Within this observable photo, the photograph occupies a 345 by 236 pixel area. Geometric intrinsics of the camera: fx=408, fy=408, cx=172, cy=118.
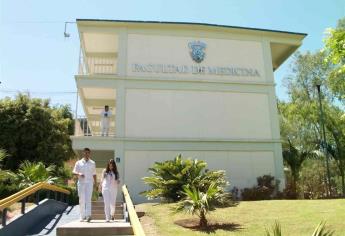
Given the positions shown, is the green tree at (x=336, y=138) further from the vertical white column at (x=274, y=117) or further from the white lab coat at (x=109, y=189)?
the white lab coat at (x=109, y=189)

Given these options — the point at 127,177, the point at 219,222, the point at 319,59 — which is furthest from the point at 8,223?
the point at 319,59

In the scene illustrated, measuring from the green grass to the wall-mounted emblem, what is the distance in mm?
10774

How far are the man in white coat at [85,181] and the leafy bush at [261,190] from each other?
12102 mm

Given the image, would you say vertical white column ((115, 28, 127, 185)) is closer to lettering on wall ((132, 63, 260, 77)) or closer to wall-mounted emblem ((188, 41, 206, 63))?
lettering on wall ((132, 63, 260, 77))

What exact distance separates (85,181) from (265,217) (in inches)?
214

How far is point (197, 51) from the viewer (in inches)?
928

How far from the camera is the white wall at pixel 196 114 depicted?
2198 centimetres

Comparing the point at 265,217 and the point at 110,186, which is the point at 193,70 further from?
the point at 110,186

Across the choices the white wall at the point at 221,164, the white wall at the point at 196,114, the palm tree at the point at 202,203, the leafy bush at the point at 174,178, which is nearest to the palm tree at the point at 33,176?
the white wall at the point at 221,164

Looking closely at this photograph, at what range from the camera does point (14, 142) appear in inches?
1150

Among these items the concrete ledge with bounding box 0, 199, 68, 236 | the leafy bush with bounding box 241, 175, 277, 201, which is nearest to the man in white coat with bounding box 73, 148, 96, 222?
the concrete ledge with bounding box 0, 199, 68, 236

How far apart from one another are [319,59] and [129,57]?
21.6 meters

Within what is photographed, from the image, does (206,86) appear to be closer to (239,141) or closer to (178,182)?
(239,141)

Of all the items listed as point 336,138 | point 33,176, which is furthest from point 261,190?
point 336,138
